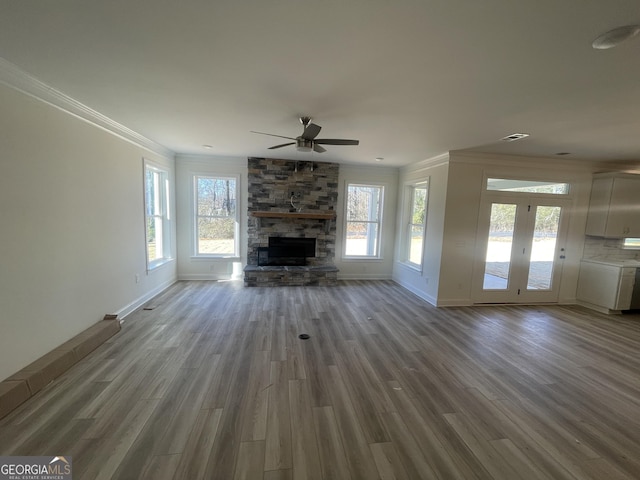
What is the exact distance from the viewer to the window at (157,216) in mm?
4570

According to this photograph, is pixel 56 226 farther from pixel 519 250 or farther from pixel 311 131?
pixel 519 250

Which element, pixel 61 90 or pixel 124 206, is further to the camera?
pixel 124 206

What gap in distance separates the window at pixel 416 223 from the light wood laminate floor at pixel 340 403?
6.42ft

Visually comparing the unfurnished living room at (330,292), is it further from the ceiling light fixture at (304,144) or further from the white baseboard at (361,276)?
the white baseboard at (361,276)

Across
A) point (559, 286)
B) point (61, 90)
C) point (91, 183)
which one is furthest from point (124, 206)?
point (559, 286)

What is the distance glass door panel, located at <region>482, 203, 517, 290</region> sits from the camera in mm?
4656

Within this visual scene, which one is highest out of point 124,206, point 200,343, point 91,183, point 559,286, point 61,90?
point 61,90

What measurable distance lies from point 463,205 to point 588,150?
1.86 m

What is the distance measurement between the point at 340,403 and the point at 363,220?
15.1 feet

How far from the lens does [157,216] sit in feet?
16.1

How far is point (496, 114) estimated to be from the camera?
2.66m

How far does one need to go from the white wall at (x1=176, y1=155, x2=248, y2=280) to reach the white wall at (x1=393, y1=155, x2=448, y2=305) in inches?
144

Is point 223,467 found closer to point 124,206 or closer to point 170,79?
point 170,79
